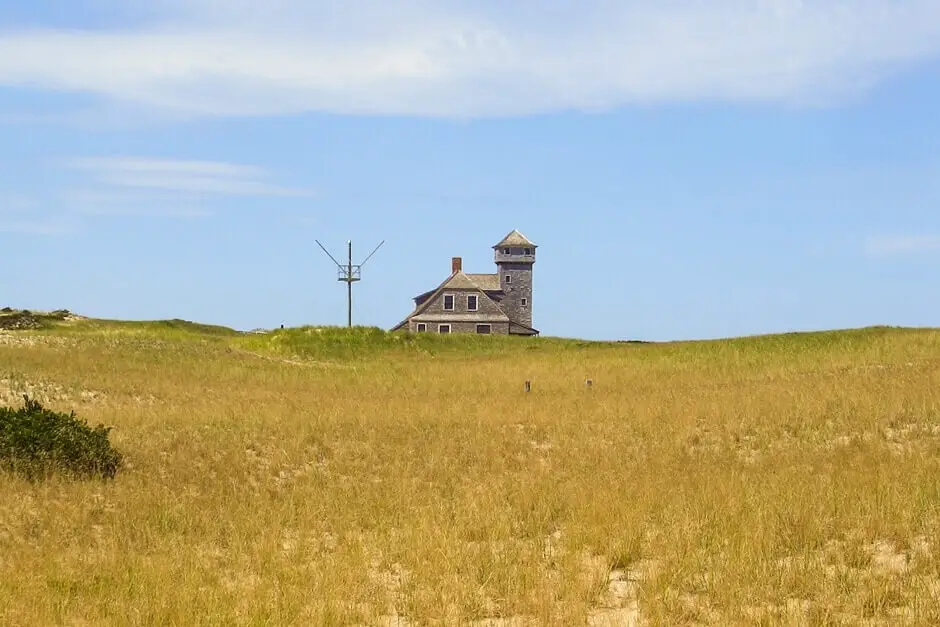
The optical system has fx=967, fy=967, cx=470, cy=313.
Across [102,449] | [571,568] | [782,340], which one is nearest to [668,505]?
[571,568]

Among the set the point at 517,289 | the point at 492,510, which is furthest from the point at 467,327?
the point at 492,510

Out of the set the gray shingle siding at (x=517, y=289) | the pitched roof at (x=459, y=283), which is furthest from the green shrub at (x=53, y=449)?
the gray shingle siding at (x=517, y=289)

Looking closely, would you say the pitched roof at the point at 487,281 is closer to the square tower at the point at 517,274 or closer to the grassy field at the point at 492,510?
the square tower at the point at 517,274

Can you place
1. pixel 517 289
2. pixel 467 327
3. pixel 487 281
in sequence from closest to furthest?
pixel 467 327, pixel 517 289, pixel 487 281

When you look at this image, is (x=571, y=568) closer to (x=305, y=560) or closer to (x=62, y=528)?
(x=305, y=560)

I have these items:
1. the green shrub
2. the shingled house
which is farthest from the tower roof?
the green shrub

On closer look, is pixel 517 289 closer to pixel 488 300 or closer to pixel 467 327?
pixel 488 300

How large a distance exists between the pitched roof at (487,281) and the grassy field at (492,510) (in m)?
56.1

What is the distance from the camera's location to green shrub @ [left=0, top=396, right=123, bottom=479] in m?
16.1

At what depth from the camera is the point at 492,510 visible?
41.7 feet

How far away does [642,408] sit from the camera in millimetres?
25297

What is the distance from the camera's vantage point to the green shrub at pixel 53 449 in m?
16.1

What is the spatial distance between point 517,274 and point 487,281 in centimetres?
281

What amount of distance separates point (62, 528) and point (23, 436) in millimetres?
5149
